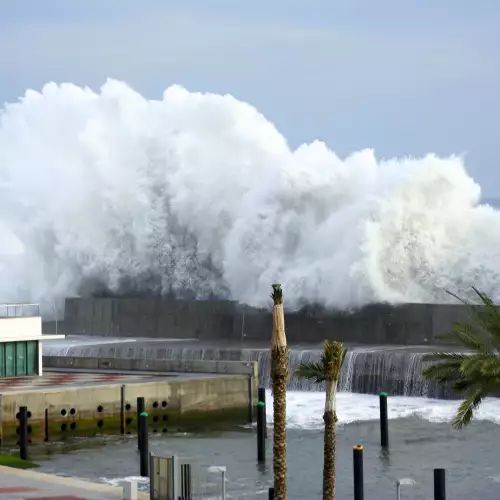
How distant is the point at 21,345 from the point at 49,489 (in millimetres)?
16274

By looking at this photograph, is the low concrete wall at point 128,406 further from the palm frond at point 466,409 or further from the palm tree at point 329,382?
the palm tree at point 329,382

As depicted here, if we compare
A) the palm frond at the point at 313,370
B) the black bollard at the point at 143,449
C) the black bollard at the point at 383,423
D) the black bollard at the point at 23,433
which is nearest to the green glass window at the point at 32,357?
the black bollard at the point at 23,433

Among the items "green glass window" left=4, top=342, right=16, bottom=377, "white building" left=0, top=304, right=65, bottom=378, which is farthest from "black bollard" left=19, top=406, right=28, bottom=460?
"green glass window" left=4, top=342, right=16, bottom=377

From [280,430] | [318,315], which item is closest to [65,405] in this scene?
[280,430]

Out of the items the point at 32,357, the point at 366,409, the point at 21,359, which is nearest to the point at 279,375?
the point at 366,409

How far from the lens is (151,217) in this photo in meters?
68.2

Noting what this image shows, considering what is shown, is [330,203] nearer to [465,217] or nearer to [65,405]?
[465,217]

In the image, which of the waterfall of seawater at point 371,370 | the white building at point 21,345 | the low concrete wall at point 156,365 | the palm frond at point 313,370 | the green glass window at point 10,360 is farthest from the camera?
the waterfall of seawater at point 371,370

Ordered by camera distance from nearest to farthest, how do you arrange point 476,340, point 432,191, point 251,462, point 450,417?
point 476,340 → point 251,462 → point 450,417 → point 432,191

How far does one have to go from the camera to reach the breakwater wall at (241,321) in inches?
1897

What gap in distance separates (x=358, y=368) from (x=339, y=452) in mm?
10298

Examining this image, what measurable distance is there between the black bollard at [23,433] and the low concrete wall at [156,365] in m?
8.31

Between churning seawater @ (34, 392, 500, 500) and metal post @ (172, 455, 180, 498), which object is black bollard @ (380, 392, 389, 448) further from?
metal post @ (172, 455, 180, 498)

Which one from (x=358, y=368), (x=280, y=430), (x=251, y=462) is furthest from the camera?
(x=358, y=368)
